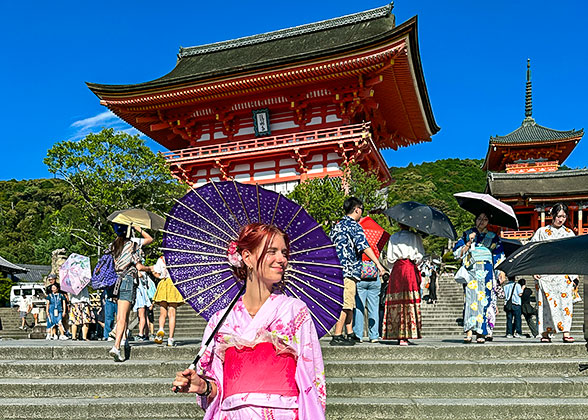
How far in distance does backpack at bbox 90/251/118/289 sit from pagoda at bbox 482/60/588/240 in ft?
74.5

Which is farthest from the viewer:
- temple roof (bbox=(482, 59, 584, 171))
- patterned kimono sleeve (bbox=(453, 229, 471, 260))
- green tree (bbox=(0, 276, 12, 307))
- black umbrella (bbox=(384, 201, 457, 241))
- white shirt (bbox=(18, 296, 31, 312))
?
temple roof (bbox=(482, 59, 584, 171))

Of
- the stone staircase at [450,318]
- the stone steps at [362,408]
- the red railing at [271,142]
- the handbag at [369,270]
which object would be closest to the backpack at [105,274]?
the stone steps at [362,408]

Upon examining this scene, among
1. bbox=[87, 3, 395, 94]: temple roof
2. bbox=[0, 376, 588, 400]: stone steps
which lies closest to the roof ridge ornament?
bbox=[87, 3, 395, 94]: temple roof

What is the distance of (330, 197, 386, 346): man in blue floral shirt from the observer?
574 cm

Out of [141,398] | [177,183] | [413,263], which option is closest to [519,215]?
[177,183]

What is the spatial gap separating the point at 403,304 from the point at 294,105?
47.0 feet

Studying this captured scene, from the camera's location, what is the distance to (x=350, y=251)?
19.0 feet

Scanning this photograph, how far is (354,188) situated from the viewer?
1442 centimetres

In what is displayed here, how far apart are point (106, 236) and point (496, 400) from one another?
21373mm

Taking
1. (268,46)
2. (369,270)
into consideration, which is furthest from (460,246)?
(268,46)

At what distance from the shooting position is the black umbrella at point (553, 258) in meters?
2.86

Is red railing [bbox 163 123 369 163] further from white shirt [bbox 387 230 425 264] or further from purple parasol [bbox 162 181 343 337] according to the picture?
purple parasol [bbox 162 181 343 337]

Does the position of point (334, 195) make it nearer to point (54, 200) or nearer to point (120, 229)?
point (120, 229)

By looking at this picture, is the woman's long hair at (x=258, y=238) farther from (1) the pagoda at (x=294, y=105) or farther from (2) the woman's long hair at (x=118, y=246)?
(1) the pagoda at (x=294, y=105)
